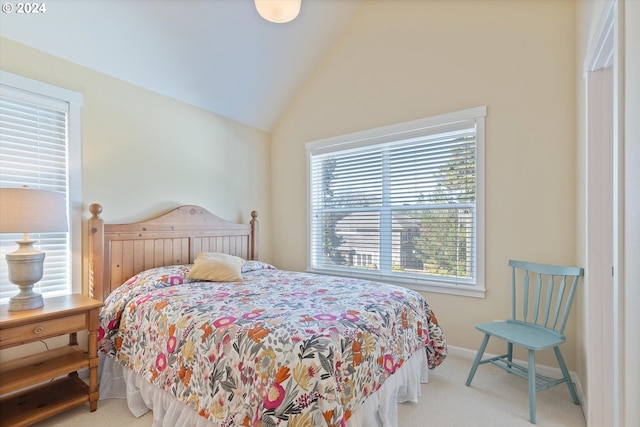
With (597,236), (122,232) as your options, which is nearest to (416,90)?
(597,236)

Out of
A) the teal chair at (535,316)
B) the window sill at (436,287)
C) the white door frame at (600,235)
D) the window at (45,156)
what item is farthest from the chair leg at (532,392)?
the window at (45,156)

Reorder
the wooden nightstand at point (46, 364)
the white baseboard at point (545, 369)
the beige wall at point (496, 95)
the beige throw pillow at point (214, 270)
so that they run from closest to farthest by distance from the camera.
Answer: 1. the wooden nightstand at point (46, 364)
2. the white baseboard at point (545, 369)
3. the beige wall at point (496, 95)
4. the beige throw pillow at point (214, 270)

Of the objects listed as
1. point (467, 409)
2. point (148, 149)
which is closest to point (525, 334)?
point (467, 409)

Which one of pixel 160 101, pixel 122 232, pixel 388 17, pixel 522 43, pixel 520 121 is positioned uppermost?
pixel 388 17

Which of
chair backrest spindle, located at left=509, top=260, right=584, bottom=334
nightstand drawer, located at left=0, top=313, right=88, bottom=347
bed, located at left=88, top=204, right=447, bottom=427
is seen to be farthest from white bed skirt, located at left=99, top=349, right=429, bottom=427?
chair backrest spindle, located at left=509, top=260, right=584, bottom=334

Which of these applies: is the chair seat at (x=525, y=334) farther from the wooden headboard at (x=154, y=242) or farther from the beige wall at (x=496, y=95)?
the wooden headboard at (x=154, y=242)

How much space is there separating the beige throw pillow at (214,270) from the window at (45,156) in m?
0.86

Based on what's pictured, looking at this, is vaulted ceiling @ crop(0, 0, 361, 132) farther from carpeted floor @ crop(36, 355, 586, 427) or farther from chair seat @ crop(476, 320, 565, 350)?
chair seat @ crop(476, 320, 565, 350)

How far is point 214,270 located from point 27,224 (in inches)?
48.3

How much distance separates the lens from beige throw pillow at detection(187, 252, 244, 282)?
2.61 meters

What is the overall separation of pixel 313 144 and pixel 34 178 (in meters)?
2.58

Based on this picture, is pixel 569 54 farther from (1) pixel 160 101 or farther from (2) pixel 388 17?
(1) pixel 160 101

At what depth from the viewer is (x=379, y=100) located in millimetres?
3320

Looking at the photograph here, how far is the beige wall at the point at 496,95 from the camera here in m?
2.41
